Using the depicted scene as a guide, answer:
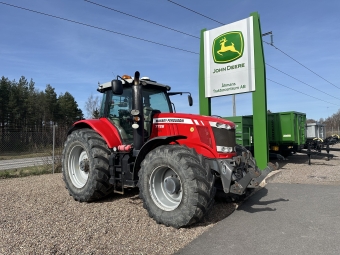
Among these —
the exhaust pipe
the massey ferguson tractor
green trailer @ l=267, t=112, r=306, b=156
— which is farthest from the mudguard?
green trailer @ l=267, t=112, r=306, b=156

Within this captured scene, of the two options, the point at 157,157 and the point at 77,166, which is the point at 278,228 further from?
the point at 77,166

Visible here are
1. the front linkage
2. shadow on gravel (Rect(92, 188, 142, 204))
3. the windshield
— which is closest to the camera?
the front linkage

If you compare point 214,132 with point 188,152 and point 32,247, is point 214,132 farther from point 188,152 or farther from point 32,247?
point 32,247

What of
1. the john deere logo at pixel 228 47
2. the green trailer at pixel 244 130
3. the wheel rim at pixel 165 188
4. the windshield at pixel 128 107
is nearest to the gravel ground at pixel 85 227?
the wheel rim at pixel 165 188

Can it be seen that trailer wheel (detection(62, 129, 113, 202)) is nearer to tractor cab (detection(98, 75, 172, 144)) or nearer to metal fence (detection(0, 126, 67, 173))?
tractor cab (detection(98, 75, 172, 144))

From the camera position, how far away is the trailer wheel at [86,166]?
5.29 meters

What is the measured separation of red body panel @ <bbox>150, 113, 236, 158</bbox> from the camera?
15.1ft

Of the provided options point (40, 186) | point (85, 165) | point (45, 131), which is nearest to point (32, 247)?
point (85, 165)

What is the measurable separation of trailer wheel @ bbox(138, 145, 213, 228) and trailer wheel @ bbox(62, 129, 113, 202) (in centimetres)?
115

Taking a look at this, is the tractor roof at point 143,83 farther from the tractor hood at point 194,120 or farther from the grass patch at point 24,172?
the grass patch at point 24,172

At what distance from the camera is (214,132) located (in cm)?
462

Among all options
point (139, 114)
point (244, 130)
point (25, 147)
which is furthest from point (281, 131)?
point (25, 147)

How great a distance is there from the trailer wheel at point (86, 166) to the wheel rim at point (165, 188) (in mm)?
1271

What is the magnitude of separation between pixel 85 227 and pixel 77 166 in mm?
2372
